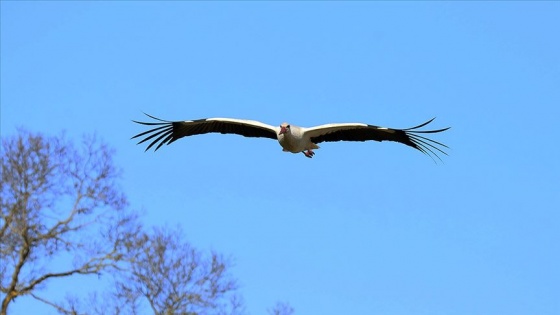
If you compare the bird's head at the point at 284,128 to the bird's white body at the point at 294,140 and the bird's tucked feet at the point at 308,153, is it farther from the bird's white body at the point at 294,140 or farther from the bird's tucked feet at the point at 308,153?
the bird's tucked feet at the point at 308,153

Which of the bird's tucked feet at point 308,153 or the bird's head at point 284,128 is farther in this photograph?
the bird's tucked feet at point 308,153

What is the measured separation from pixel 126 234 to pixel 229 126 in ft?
34.7

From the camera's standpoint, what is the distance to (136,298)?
96.9 feet

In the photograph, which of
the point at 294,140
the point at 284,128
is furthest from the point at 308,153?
the point at 284,128

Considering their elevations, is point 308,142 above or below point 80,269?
below

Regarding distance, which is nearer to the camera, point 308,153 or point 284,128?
point 284,128

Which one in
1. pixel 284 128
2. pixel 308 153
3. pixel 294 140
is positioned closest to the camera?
pixel 284 128

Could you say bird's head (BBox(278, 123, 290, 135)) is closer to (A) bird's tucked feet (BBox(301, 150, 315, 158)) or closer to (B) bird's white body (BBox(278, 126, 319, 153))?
(B) bird's white body (BBox(278, 126, 319, 153))

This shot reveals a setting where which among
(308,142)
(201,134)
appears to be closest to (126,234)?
(201,134)

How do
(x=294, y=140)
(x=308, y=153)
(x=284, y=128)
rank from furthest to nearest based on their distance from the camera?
1. (x=308, y=153)
2. (x=294, y=140)
3. (x=284, y=128)

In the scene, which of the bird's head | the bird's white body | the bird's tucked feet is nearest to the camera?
the bird's head

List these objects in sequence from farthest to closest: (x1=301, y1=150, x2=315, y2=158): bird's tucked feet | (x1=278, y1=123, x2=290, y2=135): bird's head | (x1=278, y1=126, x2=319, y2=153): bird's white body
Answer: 1. (x1=301, y1=150, x2=315, y2=158): bird's tucked feet
2. (x1=278, y1=126, x2=319, y2=153): bird's white body
3. (x1=278, y1=123, x2=290, y2=135): bird's head

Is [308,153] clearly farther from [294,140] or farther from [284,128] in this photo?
[284,128]

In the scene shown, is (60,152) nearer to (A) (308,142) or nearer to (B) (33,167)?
(B) (33,167)
